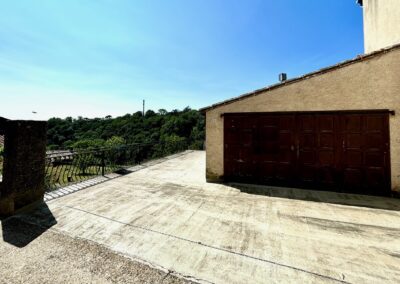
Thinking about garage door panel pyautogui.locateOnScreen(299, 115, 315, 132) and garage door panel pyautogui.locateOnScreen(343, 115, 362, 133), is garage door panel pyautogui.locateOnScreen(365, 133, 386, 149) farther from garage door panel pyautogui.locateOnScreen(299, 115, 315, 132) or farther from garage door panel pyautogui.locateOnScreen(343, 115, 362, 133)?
garage door panel pyautogui.locateOnScreen(299, 115, 315, 132)

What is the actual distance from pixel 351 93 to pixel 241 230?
4.73m

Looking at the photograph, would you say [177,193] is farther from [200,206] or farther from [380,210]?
[380,210]

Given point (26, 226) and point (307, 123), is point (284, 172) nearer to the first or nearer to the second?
point (307, 123)

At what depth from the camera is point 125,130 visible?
134ft

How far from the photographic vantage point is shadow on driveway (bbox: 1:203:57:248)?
3.26 meters

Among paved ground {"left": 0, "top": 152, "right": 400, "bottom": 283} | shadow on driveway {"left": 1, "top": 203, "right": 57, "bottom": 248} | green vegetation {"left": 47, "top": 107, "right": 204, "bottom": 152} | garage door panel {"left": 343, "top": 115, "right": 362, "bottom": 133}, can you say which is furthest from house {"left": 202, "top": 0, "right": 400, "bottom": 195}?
green vegetation {"left": 47, "top": 107, "right": 204, "bottom": 152}

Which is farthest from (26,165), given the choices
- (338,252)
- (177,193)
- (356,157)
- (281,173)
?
(356,157)

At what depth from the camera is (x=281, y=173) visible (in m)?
6.25

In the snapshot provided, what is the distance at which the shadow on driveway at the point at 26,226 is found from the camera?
10.7ft

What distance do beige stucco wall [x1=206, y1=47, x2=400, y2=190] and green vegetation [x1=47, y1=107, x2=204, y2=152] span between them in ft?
56.4

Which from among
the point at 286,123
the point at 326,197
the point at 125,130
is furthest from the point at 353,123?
the point at 125,130

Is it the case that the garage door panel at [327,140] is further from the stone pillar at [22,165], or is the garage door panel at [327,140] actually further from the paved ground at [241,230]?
the stone pillar at [22,165]

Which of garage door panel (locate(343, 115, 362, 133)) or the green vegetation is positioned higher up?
the green vegetation

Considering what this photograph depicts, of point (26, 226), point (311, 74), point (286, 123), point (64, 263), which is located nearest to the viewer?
point (64, 263)
